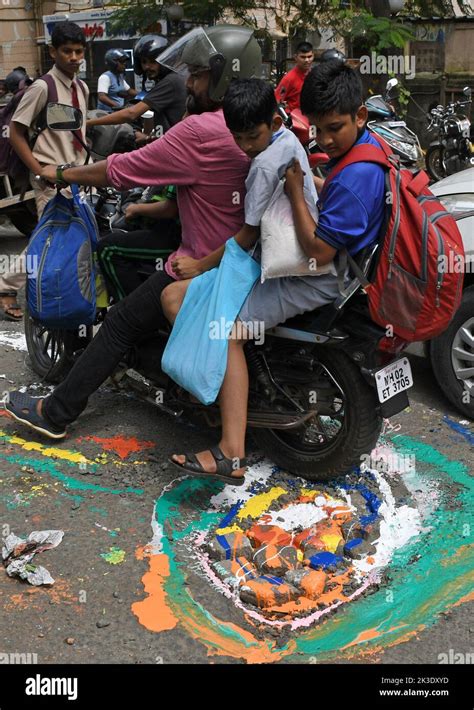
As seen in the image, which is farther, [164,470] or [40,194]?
[40,194]

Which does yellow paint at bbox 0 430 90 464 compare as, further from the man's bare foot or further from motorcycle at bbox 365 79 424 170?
motorcycle at bbox 365 79 424 170

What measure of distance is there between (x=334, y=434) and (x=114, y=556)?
1.38 m

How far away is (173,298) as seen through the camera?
394cm

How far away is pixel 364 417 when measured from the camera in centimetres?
383

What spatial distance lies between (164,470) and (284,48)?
627 inches

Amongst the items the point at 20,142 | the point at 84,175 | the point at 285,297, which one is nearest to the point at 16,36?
the point at 20,142

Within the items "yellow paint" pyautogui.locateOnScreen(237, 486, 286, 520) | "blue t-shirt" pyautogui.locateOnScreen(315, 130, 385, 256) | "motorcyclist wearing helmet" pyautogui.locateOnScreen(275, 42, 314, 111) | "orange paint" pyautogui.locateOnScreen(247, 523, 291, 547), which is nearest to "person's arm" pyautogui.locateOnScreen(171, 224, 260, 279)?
"blue t-shirt" pyautogui.locateOnScreen(315, 130, 385, 256)

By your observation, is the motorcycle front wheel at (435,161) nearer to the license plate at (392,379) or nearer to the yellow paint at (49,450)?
the license plate at (392,379)

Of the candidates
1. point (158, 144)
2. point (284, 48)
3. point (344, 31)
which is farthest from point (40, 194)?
point (284, 48)

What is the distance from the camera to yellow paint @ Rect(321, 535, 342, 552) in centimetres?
356

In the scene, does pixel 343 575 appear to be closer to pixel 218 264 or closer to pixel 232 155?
pixel 218 264

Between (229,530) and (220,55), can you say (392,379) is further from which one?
(220,55)

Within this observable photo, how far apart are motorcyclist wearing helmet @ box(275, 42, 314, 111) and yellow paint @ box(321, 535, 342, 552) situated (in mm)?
6887

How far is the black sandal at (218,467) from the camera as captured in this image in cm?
374
